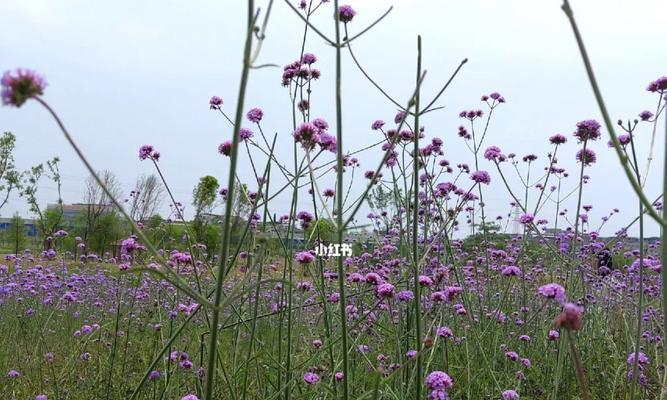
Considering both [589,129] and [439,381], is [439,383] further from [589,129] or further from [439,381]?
[589,129]

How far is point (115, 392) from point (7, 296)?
3.33m

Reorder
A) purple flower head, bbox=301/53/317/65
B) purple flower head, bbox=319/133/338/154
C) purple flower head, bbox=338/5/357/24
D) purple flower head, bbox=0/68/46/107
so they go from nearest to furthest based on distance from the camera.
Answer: purple flower head, bbox=0/68/46/107 < purple flower head, bbox=319/133/338/154 < purple flower head, bbox=338/5/357/24 < purple flower head, bbox=301/53/317/65

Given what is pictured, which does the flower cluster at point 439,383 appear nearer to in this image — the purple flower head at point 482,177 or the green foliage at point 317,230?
the green foliage at point 317,230

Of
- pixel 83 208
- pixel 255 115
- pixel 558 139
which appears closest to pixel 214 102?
pixel 255 115

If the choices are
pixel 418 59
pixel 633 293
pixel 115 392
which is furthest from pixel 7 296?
pixel 633 293

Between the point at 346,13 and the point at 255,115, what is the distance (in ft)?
2.60

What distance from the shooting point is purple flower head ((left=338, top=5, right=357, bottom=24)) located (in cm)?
247

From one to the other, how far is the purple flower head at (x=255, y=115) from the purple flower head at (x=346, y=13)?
740 mm

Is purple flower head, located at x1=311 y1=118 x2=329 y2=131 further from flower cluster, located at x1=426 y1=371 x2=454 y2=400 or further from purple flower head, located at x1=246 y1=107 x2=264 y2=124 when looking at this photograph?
flower cluster, located at x1=426 y1=371 x2=454 y2=400

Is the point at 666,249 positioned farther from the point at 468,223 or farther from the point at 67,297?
the point at 468,223

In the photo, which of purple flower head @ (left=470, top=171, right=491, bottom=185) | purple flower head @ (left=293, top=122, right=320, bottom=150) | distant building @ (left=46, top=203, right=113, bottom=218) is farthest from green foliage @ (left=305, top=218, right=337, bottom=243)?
distant building @ (left=46, top=203, right=113, bottom=218)

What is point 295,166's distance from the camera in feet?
8.14

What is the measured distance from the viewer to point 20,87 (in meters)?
0.97

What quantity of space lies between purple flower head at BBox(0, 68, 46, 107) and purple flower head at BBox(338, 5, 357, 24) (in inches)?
66.1
